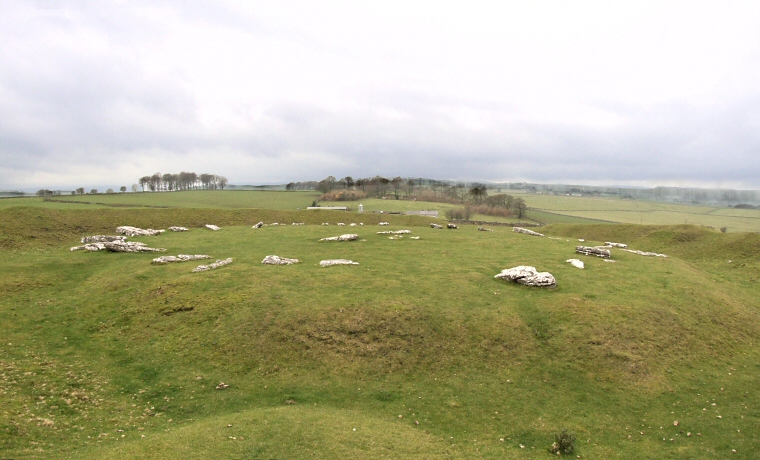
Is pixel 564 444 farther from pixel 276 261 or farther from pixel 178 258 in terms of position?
pixel 178 258

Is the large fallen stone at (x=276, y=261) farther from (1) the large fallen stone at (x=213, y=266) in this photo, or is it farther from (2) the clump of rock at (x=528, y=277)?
(2) the clump of rock at (x=528, y=277)

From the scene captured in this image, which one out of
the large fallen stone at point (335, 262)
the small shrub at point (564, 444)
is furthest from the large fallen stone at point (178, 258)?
the small shrub at point (564, 444)

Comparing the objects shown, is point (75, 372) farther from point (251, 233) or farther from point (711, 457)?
point (251, 233)

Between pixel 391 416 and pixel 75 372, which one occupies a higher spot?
pixel 75 372

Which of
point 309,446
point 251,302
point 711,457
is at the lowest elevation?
point 711,457

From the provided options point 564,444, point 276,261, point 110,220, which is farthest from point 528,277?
point 110,220

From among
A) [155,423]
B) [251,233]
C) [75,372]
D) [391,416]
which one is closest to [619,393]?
[391,416]
